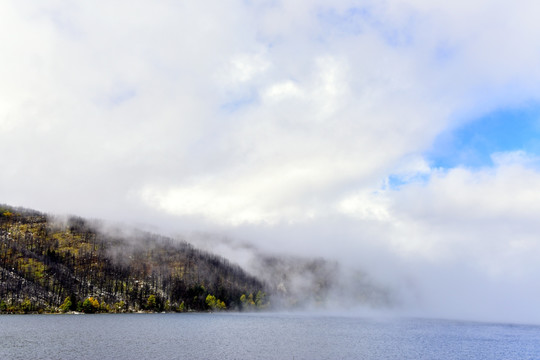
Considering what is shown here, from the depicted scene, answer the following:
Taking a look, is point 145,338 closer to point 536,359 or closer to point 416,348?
point 416,348

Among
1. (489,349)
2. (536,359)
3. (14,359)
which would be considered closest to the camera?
(14,359)

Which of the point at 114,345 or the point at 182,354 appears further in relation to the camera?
the point at 114,345

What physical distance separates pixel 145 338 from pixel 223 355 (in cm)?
4835

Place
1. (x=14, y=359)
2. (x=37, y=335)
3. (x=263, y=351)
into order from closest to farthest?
(x=14, y=359) → (x=263, y=351) → (x=37, y=335)

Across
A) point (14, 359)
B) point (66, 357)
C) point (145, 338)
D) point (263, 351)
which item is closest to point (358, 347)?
point (263, 351)

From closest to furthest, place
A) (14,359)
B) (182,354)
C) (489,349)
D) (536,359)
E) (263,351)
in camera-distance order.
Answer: (14,359) < (182,354) < (263,351) < (536,359) < (489,349)

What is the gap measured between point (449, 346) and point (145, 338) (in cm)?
12173

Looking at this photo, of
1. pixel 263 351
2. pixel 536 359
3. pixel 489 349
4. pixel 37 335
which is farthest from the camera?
pixel 489 349

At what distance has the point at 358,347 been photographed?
138 meters

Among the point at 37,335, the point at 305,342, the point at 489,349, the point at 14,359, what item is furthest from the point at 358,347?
the point at 37,335

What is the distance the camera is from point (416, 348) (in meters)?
146

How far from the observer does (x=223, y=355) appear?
111125 mm

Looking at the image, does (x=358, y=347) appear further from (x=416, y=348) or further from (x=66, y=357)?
(x=66, y=357)

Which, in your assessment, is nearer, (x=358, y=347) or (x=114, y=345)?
(x=114, y=345)
